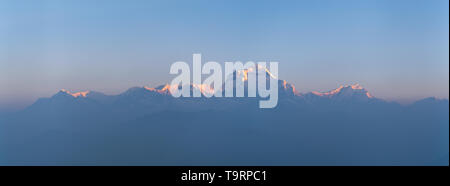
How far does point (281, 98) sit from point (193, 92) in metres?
2.74
